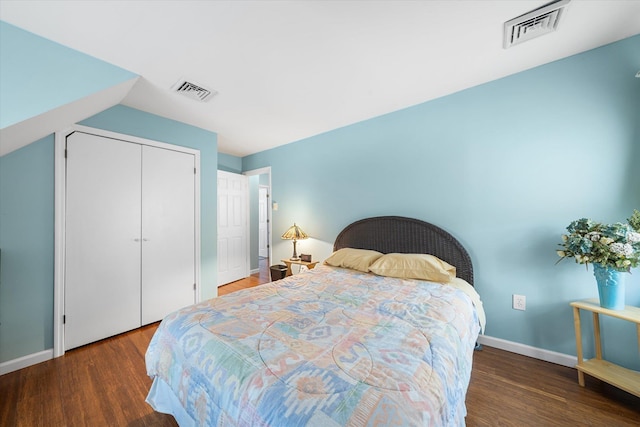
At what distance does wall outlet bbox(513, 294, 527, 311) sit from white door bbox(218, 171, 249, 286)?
413cm

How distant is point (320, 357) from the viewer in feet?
3.23

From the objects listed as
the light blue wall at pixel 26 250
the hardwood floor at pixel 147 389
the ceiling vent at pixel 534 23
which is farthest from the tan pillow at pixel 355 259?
the light blue wall at pixel 26 250

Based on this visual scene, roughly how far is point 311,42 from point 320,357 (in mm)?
1926

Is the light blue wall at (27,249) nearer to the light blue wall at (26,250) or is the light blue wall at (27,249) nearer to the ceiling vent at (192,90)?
the light blue wall at (26,250)

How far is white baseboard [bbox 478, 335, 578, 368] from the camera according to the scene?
189cm

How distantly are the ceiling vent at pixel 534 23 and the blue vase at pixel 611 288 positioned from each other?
1.65 metres

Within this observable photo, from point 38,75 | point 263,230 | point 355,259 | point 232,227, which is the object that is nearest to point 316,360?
point 355,259

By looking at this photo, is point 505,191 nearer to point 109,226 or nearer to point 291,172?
point 291,172

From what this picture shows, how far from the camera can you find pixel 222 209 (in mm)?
4312

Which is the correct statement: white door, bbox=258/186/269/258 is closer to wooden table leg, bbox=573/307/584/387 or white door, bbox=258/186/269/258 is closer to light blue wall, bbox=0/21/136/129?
light blue wall, bbox=0/21/136/129

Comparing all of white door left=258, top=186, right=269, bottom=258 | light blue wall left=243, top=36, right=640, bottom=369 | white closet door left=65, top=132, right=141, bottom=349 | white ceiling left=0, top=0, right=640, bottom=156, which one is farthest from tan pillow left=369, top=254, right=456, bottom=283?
white door left=258, top=186, right=269, bottom=258

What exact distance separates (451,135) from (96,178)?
3656mm

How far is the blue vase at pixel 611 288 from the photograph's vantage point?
1570mm

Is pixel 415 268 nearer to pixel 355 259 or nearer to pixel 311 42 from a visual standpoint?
pixel 355 259
